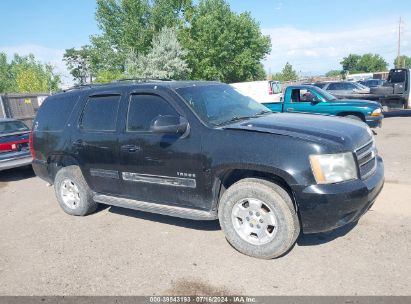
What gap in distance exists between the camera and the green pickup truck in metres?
10.4

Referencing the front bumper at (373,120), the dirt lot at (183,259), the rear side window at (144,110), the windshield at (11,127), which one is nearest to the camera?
the dirt lot at (183,259)

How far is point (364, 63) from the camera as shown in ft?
344

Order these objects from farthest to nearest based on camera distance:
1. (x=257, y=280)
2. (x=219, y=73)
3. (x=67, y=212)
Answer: (x=219, y=73)
(x=67, y=212)
(x=257, y=280)

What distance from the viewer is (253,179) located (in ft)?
11.9

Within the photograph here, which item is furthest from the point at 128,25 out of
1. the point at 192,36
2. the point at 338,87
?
the point at 338,87

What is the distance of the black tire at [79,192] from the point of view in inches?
204

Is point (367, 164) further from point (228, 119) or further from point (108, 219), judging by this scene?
point (108, 219)

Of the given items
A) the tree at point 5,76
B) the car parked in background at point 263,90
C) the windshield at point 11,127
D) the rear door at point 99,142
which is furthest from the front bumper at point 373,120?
the tree at point 5,76

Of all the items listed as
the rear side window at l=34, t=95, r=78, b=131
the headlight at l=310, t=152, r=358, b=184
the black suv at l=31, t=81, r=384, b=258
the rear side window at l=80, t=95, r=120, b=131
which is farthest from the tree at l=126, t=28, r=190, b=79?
the headlight at l=310, t=152, r=358, b=184

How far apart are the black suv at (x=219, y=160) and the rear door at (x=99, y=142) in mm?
15

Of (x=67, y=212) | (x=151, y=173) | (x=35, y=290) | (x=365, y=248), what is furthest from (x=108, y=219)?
(x=365, y=248)

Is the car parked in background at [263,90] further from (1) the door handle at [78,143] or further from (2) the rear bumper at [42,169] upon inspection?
(1) the door handle at [78,143]

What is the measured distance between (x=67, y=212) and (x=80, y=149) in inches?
48.3

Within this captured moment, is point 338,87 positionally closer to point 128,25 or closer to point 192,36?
point 192,36
